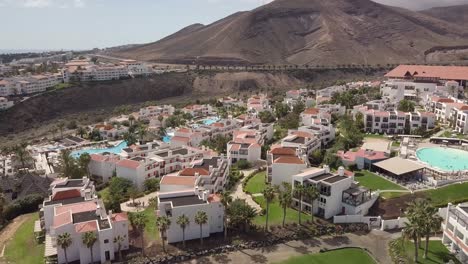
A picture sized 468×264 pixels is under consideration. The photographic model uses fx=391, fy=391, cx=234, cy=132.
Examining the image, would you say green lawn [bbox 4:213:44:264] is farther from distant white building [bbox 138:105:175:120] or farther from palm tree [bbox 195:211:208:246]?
distant white building [bbox 138:105:175:120]

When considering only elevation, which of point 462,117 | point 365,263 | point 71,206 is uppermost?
point 462,117

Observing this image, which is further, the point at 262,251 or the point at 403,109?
the point at 403,109

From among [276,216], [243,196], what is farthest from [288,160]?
[276,216]

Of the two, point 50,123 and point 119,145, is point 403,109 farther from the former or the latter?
point 50,123

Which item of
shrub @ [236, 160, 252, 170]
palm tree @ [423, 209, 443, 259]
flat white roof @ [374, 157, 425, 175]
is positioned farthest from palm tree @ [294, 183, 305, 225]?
shrub @ [236, 160, 252, 170]

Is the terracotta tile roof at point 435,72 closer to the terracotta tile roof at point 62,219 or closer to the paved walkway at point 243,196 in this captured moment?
the paved walkway at point 243,196

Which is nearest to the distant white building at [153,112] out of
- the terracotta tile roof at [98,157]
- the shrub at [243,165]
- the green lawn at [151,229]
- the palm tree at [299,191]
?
the terracotta tile roof at [98,157]

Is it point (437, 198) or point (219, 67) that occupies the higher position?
point (219, 67)

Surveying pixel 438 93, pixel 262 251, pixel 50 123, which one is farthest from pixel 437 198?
Result: pixel 50 123
